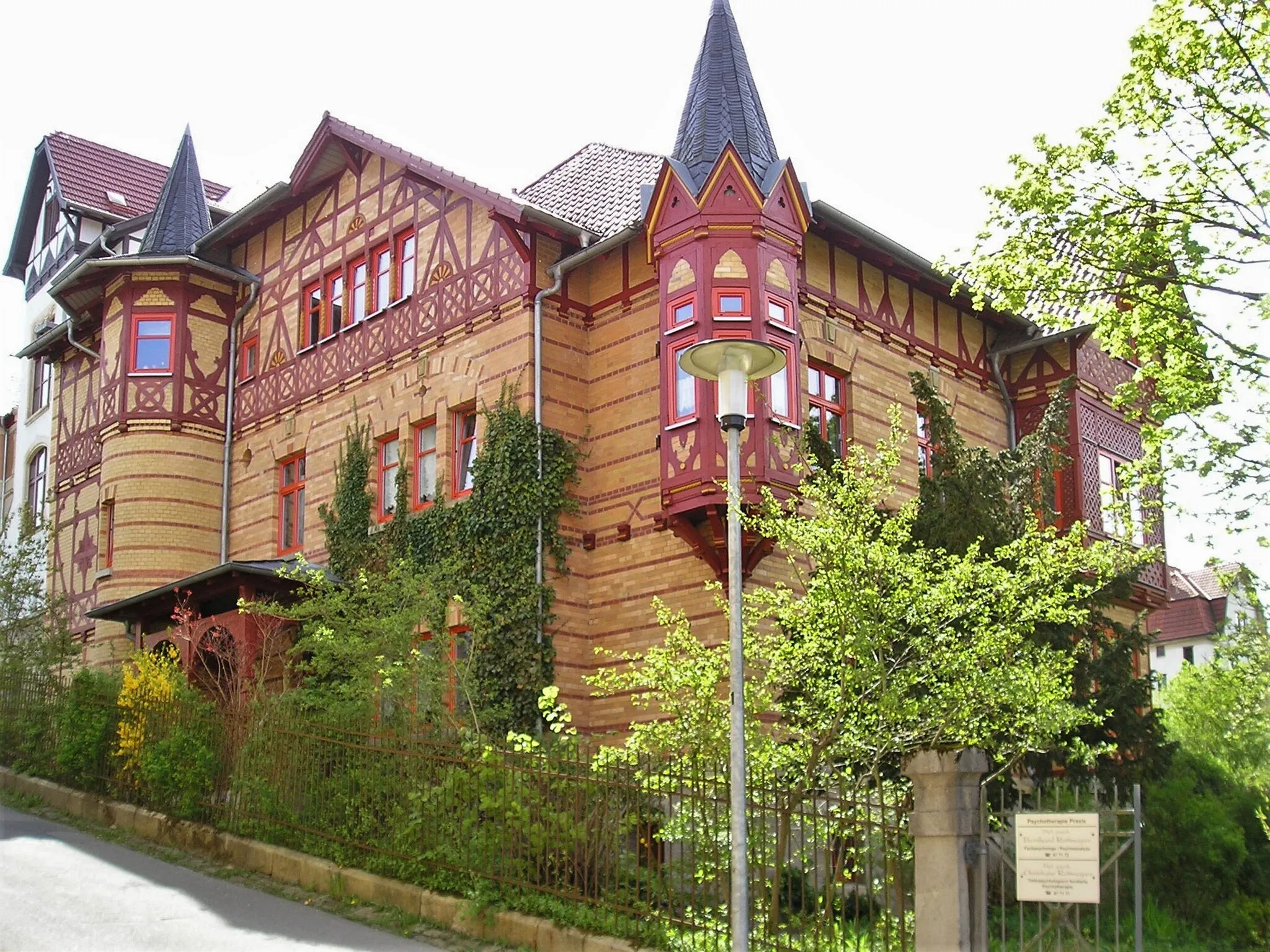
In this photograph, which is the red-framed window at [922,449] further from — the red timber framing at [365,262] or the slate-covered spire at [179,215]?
the slate-covered spire at [179,215]

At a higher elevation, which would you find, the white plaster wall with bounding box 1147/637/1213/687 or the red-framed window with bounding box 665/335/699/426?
the red-framed window with bounding box 665/335/699/426

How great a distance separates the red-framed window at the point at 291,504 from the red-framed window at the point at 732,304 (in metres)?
9.58

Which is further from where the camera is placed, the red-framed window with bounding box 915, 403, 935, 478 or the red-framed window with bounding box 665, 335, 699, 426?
the red-framed window with bounding box 915, 403, 935, 478

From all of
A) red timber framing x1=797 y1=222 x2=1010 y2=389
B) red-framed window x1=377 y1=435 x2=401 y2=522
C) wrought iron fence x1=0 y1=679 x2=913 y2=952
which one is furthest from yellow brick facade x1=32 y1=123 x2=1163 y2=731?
wrought iron fence x1=0 y1=679 x2=913 y2=952

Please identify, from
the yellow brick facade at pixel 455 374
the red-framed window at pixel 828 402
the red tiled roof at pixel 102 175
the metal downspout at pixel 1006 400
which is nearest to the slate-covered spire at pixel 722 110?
the yellow brick facade at pixel 455 374

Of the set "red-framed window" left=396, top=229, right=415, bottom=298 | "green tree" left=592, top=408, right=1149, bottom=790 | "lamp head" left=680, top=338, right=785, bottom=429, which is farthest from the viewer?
"red-framed window" left=396, top=229, right=415, bottom=298

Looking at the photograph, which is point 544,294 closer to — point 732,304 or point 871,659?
point 732,304

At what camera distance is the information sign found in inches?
374

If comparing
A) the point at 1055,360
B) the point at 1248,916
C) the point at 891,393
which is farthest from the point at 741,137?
the point at 1248,916

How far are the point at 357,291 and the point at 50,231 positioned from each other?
1370 centimetres

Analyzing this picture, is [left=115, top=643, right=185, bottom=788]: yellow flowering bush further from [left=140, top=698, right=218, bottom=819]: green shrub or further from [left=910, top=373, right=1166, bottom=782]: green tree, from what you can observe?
[left=910, top=373, right=1166, bottom=782]: green tree

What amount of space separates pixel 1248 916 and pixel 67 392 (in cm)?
2559

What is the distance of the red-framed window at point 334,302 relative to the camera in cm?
2541

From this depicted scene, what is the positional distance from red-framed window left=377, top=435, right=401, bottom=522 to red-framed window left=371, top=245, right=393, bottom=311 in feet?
7.51
